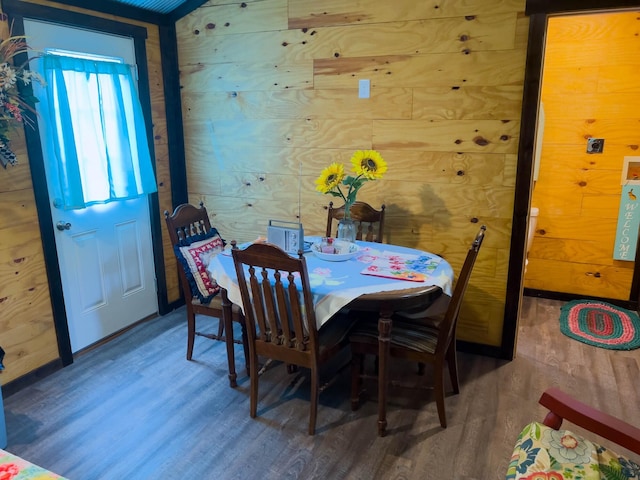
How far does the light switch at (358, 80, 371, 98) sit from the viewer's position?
3.14 metres

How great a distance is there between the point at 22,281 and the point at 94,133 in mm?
1004

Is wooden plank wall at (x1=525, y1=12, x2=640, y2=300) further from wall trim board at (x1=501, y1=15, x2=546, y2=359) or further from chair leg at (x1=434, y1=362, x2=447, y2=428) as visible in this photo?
chair leg at (x1=434, y1=362, x2=447, y2=428)

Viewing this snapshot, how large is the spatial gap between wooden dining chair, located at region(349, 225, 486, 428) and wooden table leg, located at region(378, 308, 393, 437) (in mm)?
86

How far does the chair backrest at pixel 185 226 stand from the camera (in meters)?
2.88

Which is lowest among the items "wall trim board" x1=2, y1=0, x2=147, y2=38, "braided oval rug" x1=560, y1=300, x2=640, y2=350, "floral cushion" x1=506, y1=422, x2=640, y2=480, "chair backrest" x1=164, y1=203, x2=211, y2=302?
"braided oval rug" x1=560, y1=300, x2=640, y2=350

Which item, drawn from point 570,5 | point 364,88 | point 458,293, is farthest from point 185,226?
point 570,5

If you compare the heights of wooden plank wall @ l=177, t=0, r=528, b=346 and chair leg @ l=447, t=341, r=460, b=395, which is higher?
wooden plank wall @ l=177, t=0, r=528, b=346

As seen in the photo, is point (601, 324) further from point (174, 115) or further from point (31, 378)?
point (31, 378)

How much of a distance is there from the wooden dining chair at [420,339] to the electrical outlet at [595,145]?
210cm

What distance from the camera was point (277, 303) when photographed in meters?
2.25

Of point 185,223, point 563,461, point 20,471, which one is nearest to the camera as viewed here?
Result: point 20,471

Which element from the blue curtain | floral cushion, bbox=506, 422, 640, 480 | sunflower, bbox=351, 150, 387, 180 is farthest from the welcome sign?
the blue curtain

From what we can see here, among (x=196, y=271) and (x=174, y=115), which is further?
(x=174, y=115)

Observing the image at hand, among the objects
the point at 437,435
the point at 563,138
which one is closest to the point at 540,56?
the point at 563,138
